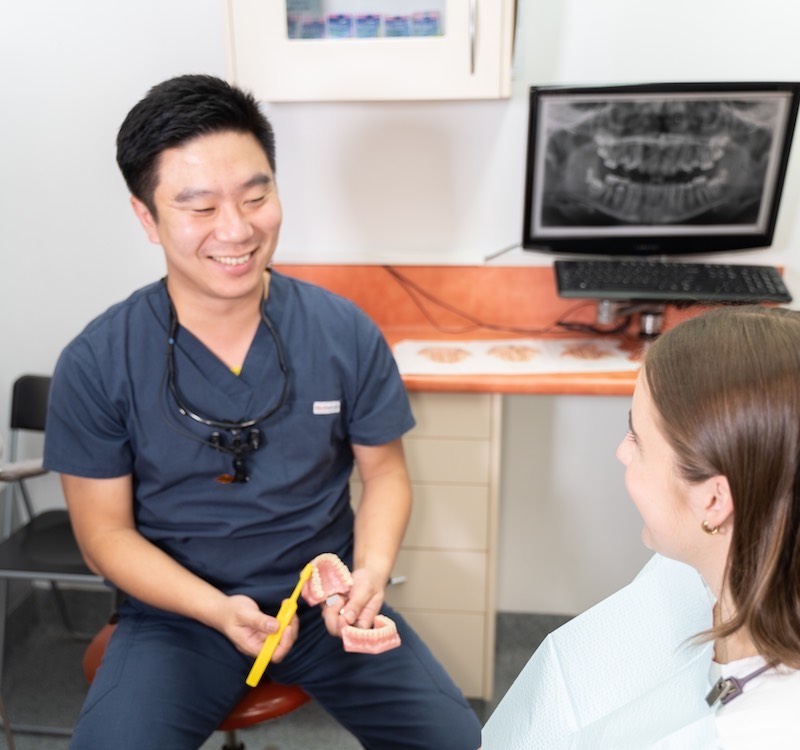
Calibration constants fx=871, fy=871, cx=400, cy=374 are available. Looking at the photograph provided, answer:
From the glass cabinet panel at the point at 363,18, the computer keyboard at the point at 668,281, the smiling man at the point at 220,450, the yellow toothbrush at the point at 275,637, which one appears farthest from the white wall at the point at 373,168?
the yellow toothbrush at the point at 275,637

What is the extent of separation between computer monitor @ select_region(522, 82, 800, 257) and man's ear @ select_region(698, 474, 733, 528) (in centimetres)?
A: 114

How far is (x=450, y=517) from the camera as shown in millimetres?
1797

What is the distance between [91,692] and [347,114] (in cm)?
129

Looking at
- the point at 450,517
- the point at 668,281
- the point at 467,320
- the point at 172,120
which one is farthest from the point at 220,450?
the point at 668,281

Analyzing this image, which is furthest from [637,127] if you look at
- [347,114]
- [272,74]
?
[272,74]

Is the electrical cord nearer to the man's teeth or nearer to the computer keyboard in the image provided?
the computer keyboard

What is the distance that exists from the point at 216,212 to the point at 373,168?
2.49ft

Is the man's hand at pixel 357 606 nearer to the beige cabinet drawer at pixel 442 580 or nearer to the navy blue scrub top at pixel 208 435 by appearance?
the navy blue scrub top at pixel 208 435

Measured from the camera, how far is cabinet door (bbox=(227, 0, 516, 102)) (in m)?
1.58

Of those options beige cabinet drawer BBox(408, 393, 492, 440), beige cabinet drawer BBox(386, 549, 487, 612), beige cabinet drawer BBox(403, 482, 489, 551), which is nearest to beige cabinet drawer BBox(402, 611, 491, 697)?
beige cabinet drawer BBox(386, 549, 487, 612)

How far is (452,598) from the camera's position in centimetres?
184

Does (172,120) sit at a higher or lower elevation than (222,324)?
higher

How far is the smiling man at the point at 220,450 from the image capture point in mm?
1250

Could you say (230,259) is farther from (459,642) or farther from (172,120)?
(459,642)
